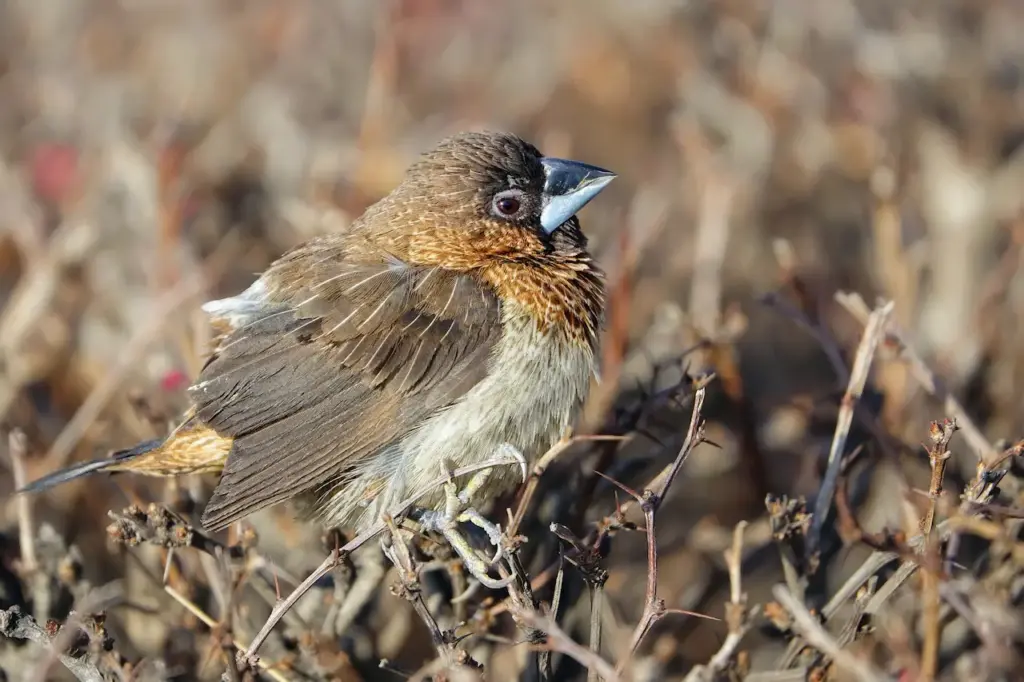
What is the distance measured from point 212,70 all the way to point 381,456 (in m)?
4.48

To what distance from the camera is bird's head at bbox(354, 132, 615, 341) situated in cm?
323

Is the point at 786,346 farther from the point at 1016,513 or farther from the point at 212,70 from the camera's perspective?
the point at 212,70

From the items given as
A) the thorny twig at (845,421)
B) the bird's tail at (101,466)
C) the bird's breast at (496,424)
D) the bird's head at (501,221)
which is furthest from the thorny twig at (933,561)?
the bird's tail at (101,466)

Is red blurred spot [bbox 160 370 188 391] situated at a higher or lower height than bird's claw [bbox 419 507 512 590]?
lower

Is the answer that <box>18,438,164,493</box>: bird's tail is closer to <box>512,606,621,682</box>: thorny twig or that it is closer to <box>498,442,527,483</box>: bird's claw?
<box>498,442,527,483</box>: bird's claw

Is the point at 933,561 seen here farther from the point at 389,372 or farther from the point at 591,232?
the point at 591,232

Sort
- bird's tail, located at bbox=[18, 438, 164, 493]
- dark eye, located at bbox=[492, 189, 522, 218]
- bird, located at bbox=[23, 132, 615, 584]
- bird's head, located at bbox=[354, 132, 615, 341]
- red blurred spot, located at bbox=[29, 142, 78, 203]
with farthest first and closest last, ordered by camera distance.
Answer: red blurred spot, located at bbox=[29, 142, 78, 203]
dark eye, located at bbox=[492, 189, 522, 218]
bird's head, located at bbox=[354, 132, 615, 341]
bird's tail, located at bbox=[18, 438, 164, 493]
bird, located at bbox=[23, 132, 615, 584]

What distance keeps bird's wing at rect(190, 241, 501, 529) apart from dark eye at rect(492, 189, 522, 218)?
1.02 ft

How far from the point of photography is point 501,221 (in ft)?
11.0

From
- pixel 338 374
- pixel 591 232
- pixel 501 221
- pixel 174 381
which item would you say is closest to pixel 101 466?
pixel 174 381

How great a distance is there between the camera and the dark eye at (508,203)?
11.0 feet

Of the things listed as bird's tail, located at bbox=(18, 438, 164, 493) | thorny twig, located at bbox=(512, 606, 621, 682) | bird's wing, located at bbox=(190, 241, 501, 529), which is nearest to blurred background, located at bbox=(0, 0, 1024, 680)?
bird's tail, located at bbox=(18, 438, 164, 493)

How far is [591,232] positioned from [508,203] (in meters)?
1.88

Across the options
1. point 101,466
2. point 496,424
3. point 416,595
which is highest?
point 496,424
